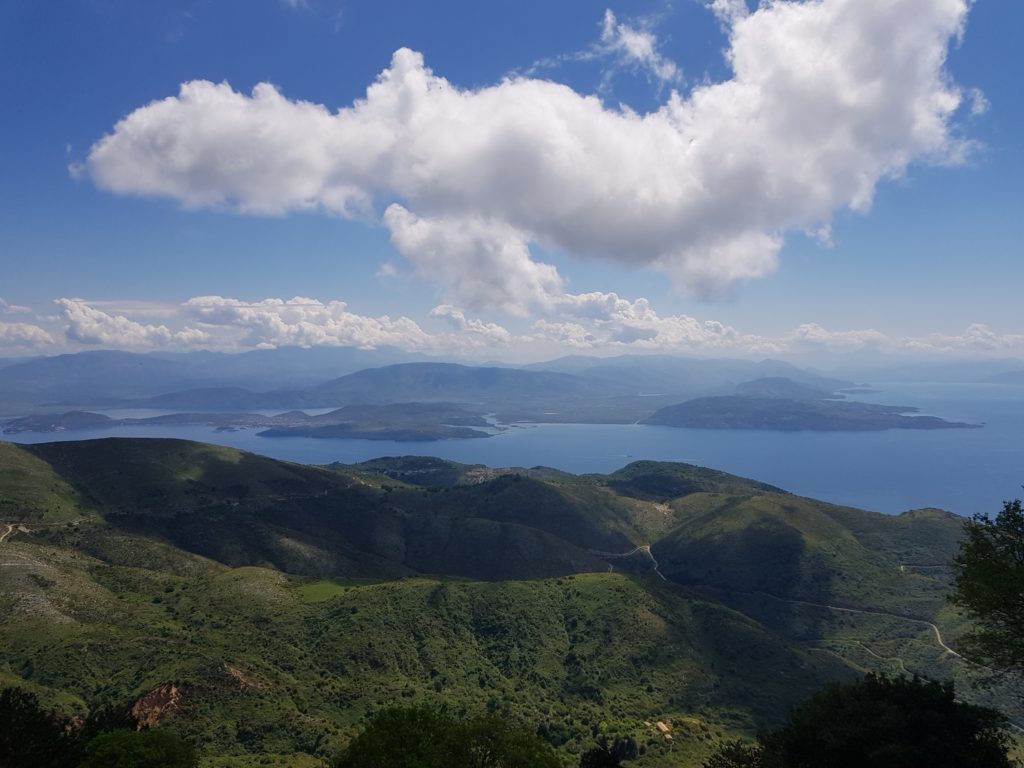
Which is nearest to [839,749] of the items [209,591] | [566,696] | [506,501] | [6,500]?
[566,696]

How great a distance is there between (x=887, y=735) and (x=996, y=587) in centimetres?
958

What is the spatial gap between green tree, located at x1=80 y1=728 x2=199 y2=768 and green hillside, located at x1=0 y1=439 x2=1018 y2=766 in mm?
22374

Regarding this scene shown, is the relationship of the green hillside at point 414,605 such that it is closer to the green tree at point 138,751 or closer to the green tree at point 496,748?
the green tree at point 138,751

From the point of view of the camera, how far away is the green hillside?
204 feet

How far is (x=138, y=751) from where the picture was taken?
28703 mm

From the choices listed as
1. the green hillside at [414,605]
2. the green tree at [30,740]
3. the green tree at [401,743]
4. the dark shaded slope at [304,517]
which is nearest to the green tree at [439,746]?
the green tree at [401,743]

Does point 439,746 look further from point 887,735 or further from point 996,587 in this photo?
point 996,587

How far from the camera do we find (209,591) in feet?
285

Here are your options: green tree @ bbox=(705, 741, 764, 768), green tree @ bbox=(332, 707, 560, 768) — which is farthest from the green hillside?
green tree @ bbox=(332, 707, 560, 768)

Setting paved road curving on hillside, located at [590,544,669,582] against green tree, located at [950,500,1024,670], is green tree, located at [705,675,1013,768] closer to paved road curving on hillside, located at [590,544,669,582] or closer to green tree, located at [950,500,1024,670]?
green tree, located at [950,500,1024,670]

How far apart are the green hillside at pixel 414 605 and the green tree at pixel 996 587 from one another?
1129 cm

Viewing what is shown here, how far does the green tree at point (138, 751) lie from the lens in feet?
92.8

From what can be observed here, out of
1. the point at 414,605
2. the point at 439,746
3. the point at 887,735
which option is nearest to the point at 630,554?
the point at 414,605

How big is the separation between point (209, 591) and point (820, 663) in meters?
93.7
